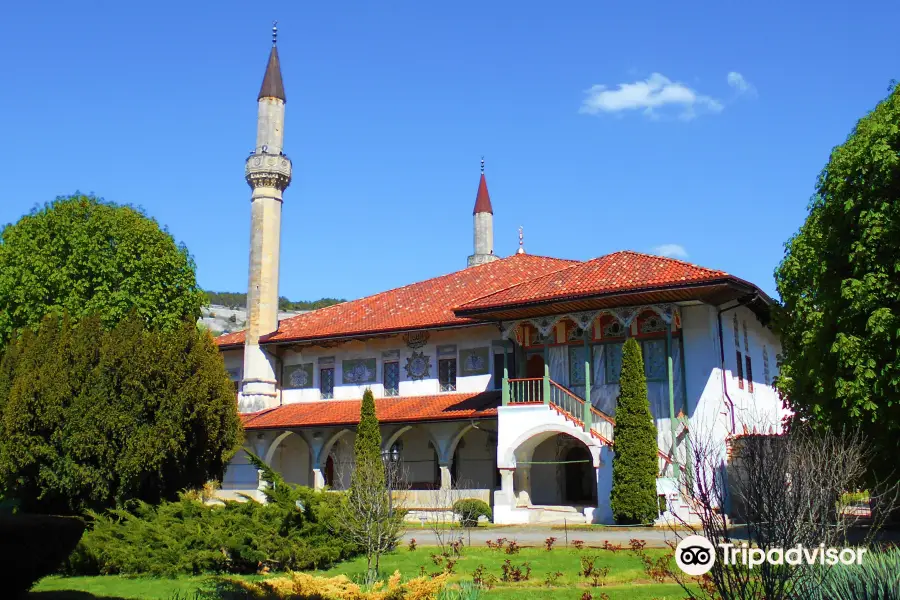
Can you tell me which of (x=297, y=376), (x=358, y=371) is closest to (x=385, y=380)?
(x=358, y=371)

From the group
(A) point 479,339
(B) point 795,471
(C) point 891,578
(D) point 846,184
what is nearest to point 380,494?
(B) point 795,471

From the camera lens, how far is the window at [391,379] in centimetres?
2731

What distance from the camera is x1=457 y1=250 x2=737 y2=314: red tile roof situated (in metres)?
20.5

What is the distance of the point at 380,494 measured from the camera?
12938 millimetres

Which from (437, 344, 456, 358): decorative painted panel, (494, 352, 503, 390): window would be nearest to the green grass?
(494, 352, 503, 390): window

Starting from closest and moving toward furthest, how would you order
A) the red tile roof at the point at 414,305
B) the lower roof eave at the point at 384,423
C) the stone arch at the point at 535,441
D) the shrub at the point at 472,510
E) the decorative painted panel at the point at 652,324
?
the stone arch at the point at 535,441, the shrub at the point at 472,510, the decorative painted panel at the point at 652,324, the lower roof eave at the point at 384,423, the red tile roof at the point at 414,305

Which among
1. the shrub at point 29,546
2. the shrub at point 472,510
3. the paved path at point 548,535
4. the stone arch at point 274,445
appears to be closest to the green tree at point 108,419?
the paved path at point 548,535

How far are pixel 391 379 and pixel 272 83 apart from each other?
11.4 meters

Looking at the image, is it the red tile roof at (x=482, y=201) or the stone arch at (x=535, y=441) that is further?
the red tile roof at (x=482, y=201)

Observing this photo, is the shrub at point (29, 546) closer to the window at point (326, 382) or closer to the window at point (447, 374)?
the window at point (447, 374)

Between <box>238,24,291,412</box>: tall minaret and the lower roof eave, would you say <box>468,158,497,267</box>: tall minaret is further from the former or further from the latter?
the lower roof eave

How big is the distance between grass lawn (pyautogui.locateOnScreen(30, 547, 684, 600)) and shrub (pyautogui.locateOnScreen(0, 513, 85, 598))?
0.52m

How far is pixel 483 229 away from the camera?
4131cm

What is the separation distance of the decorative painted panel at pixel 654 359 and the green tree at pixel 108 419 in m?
10.5
